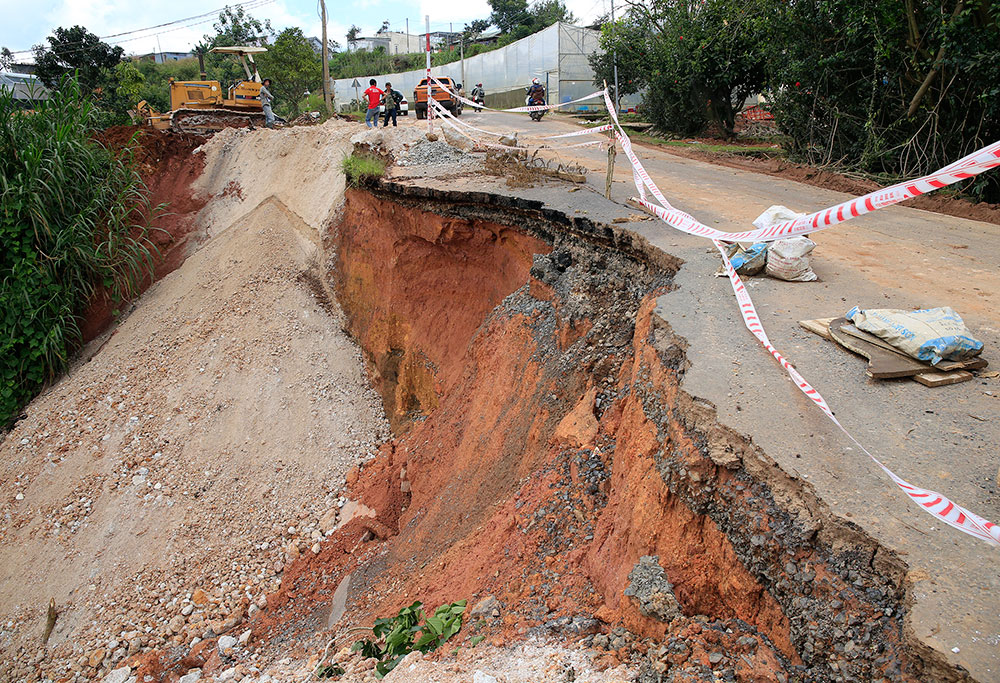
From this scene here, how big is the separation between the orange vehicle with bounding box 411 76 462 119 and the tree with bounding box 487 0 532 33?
3230cm

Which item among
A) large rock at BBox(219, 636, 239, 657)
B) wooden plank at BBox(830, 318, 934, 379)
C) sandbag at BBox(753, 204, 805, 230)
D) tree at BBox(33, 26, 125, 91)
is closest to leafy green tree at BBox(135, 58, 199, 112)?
tree at BBox(33, 26, 125, 91)

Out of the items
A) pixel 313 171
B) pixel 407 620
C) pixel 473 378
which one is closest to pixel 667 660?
pixel 407 620

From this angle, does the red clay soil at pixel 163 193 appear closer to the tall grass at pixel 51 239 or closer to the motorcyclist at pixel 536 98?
the tall grass at pixel 51 239

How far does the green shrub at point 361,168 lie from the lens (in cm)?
859

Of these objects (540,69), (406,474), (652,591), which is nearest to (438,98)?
(540,69)

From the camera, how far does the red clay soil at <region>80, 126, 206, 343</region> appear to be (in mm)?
9305

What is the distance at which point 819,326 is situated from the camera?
3.63m

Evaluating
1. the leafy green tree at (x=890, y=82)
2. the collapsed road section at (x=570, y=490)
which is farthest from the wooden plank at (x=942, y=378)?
the leafy green tree at (x=890, y=82)

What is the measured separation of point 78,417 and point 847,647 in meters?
8.68

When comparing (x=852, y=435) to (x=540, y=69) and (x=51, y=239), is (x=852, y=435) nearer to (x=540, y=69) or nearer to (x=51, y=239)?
(x=51, y=239)

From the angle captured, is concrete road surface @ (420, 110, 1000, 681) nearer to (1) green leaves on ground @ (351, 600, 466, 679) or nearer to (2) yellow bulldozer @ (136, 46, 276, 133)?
(1) green leaves on ground @ (351, 600, 466, 679)

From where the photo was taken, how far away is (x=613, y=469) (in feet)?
11.9

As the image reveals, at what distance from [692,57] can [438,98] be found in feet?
32.1

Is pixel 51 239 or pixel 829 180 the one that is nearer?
pixel 51 239
